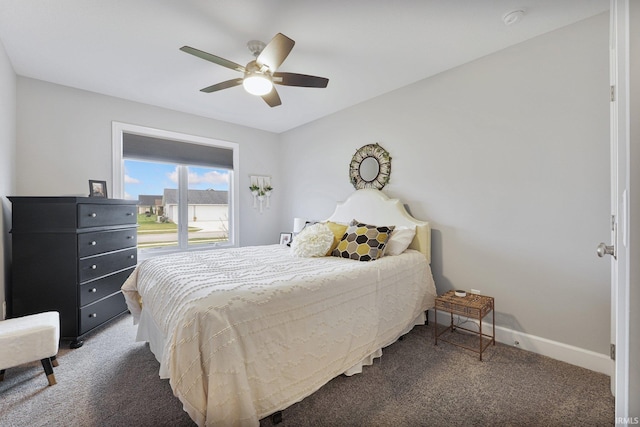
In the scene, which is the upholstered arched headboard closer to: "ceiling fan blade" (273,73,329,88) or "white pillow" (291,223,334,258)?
"white pillow" (291,223,334,258)

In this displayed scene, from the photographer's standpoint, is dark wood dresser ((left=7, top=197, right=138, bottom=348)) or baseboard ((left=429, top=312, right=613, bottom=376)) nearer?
baseboard ((left=429, top=312, right=613, bottom=376))

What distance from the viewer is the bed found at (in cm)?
125

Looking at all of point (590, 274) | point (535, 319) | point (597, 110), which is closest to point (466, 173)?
point (597, 110)

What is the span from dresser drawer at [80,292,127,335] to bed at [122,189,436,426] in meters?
0.46

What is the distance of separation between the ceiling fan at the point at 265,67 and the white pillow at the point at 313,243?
4.47 feet

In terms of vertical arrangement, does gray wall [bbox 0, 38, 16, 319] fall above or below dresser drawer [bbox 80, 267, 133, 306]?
above

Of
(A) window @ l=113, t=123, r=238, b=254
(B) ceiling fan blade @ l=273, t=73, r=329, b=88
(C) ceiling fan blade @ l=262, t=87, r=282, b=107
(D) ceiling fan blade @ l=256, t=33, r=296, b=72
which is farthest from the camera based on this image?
(A) window @ l=113, t=123, r=238, b=254

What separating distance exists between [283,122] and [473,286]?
3422 millimetres

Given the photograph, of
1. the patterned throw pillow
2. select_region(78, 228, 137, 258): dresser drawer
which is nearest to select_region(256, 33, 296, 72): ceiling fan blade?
the patterned throw pillow

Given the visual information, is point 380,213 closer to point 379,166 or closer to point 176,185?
point 379,166

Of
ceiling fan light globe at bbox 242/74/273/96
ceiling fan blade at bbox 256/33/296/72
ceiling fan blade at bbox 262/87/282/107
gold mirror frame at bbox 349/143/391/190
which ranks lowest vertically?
gold mirror frame at bbox 349/143/391/190

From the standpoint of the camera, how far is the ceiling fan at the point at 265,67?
188cm

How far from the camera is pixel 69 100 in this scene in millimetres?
3070

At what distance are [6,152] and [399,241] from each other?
3.75 meters
